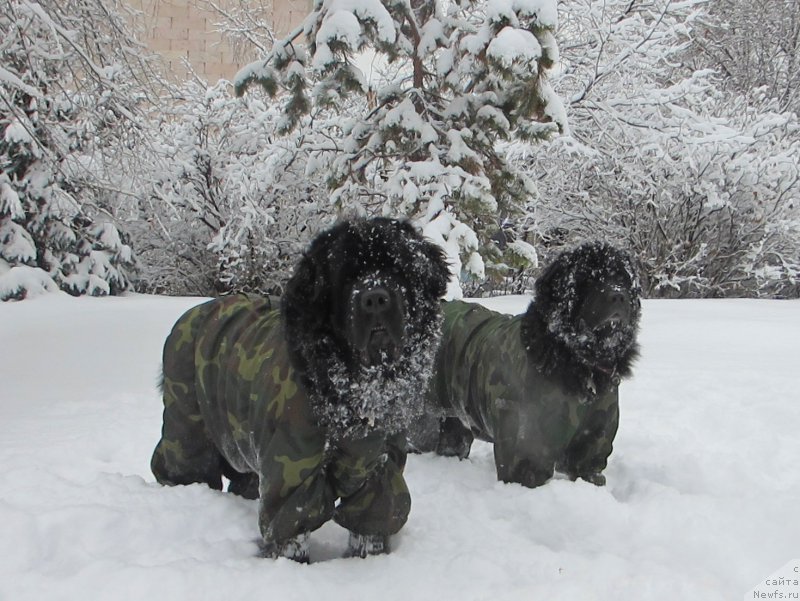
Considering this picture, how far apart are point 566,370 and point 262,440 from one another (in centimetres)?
157

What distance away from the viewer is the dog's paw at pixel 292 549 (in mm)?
2484

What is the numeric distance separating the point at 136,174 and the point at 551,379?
5.26m

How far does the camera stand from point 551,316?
11.1 feet

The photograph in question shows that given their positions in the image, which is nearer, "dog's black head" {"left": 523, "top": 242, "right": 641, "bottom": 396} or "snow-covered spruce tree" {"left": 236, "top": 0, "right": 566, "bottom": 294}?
"dog's black head" {"left": 523, "top": 242, "right": 641, "bottom": 396}

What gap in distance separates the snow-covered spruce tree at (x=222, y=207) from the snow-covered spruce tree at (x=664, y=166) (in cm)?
456

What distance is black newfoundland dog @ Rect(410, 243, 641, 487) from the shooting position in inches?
130

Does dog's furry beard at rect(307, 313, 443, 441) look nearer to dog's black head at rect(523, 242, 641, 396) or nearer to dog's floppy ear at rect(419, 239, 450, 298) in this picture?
dog's floppy ear at rect(419, 239, 450, 298)

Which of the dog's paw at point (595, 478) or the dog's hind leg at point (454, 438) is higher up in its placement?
the dog's paw at point (595, 478)

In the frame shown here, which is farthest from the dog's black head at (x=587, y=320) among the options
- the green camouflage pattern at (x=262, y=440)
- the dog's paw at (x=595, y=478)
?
the green camouflage pattern at (x=262, y=440)

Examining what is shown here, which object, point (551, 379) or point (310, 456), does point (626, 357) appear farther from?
point (310, 456)

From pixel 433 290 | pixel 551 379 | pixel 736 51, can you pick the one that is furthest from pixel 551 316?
pixel 736 51

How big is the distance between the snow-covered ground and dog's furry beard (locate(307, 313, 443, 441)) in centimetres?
53

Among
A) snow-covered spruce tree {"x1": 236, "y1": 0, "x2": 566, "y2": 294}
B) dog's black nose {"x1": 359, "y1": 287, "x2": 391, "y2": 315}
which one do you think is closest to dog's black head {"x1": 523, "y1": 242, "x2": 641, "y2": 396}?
dog's black nose {"x1": 359, "y1": 287, "x2": 391, "y2": 315}

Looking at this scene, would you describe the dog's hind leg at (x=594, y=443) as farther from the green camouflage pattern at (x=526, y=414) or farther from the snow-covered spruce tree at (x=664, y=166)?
the snow-covered spruce tree at (x=664, y=166)
